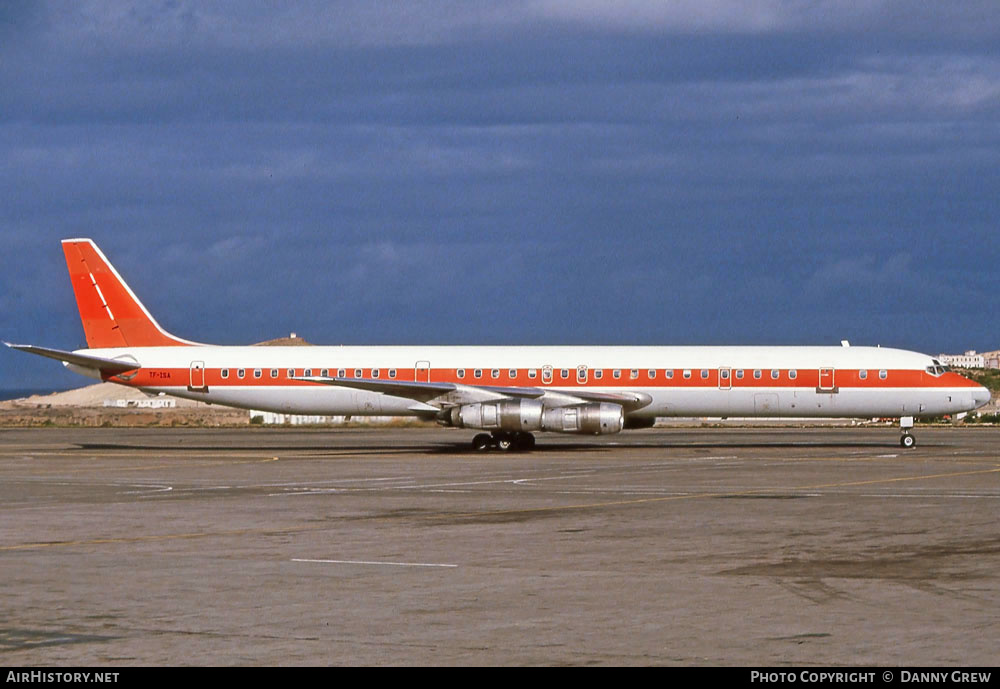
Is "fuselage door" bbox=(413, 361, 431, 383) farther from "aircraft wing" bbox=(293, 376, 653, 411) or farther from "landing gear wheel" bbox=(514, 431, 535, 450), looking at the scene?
"landing gear wheel" bbox=(514, 431, 535, 450)

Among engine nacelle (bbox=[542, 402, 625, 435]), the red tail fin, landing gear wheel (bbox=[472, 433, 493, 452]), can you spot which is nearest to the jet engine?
engine nacelle (bbox=[542, 402, 625, 435])

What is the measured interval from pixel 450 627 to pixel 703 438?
49.4m

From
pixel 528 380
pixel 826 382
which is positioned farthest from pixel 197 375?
pixel 826 382

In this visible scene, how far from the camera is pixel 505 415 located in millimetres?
45781

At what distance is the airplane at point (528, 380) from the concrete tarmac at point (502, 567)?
1198 centimetres

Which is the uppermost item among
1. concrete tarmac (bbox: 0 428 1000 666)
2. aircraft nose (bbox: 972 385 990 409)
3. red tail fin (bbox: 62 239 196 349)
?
red tail fin (bbox: 62 239 196 349)

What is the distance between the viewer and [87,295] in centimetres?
5269

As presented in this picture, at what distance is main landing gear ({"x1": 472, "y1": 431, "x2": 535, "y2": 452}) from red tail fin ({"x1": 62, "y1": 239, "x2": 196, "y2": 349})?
12269mm

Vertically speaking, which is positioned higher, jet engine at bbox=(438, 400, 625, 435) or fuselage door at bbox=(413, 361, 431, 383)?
fuselage door at bbox=(413, 361, 431, 383)

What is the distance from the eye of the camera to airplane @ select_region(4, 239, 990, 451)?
4759cm

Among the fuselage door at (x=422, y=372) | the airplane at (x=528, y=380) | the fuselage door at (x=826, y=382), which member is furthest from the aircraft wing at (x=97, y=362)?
the fuselage door at (x=826, y=382)

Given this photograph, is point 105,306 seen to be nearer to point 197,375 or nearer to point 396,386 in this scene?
point 197,375
